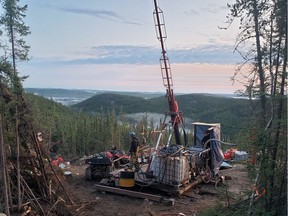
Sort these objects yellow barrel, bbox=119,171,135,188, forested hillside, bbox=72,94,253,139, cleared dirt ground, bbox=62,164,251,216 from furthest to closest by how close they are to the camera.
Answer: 1. yellow barrel, bbox=119,171,135,188
2. cleared dirt ground, bbox=62,164,251,216
3. forested hillside, bbox=72,94,253,139

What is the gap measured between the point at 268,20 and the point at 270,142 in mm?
1974

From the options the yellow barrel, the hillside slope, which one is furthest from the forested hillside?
the yellow barrel

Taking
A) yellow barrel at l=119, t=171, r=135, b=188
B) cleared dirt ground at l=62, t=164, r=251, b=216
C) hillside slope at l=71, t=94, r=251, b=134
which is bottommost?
cleared dirt ground at l=62, t=164, r=251, b=216

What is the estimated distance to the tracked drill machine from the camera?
10.7 metres

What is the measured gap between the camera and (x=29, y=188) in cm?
848

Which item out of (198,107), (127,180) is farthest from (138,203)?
(198,107)

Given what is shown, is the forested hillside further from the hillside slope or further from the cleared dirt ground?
the cleared dirt ground

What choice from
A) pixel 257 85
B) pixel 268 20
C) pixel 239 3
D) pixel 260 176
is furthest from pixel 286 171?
pixel 239 3

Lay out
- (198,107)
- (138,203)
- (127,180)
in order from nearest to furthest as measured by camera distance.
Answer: (138,203) → (127,180) → (198,107)

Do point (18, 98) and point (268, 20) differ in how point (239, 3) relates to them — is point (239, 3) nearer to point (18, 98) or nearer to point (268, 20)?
point (268, 20)

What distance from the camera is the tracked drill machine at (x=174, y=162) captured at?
35.0ft

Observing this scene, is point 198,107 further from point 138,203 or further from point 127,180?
point 138,203

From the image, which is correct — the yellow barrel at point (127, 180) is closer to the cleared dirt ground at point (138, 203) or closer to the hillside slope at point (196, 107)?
the cleared dirt ground at point (138, 203)

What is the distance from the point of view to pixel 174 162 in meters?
10.6
